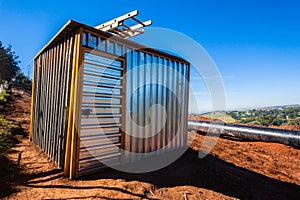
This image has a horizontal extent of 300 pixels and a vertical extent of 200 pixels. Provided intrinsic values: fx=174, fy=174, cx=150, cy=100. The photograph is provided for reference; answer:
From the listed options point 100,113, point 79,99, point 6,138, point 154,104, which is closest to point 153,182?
point 100,113

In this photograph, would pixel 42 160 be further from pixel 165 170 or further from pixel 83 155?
pixel 165 170

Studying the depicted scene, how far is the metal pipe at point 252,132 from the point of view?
7.44 metres

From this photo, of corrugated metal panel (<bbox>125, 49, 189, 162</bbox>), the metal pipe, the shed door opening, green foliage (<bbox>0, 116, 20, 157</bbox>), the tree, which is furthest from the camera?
the tree

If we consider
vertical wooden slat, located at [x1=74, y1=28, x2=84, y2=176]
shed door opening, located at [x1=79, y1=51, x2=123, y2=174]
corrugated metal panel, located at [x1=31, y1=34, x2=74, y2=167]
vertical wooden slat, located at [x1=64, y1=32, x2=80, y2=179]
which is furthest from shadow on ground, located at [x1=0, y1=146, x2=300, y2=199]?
corrugated metal panel, located at [x1=31, y1=34, x2=74, y2=167]

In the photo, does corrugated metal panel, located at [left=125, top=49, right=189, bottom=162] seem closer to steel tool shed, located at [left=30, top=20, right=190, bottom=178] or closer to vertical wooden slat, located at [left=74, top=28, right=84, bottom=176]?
steel tool shed, located at [left=30, top=20, right=190, bottom=178]

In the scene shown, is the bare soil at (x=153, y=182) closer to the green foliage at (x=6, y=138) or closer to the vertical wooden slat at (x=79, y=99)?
the green foliage at (x=6, y=138)

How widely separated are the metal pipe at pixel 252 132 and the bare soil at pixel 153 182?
1918 millimetres

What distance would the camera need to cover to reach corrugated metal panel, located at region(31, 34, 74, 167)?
3748mm

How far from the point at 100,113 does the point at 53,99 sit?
1463mm

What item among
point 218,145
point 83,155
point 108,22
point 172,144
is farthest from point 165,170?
point 218,145

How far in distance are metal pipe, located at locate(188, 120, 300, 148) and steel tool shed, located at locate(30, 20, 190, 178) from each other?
5.03m

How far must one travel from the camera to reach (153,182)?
3652 millimetres

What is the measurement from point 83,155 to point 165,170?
79.4 inches

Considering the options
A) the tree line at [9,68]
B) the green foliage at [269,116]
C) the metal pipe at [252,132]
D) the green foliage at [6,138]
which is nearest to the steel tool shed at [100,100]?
the green foliage at [6,138]
